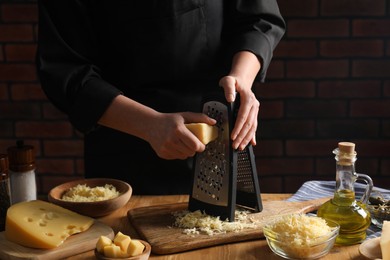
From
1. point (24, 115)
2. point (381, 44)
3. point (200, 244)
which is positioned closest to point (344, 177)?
point (200, 244)

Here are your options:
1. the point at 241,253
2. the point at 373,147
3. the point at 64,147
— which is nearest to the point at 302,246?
the point at 241,253

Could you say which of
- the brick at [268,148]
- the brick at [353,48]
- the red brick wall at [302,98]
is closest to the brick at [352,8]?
the red brick wall at [302,98]

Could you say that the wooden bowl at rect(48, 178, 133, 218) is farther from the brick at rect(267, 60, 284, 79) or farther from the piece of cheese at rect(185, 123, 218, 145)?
the brick at rect(267, 60, 284, 79)

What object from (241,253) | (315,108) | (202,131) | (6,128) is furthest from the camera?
(6,128)

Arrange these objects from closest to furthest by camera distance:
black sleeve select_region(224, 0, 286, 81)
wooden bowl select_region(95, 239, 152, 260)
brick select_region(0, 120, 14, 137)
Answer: wooden bowl select_region(95, 239, 152, 260) → black sleeve select_region(224, 0, 286, 81) → brick select_region(0, 120, 14, 137)

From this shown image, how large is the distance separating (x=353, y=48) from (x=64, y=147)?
4.66ft

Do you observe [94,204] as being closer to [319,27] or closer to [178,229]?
[178,229]

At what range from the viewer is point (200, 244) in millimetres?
1222

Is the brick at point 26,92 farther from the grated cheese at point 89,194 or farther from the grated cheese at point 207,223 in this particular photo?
the grated cheese at point 207,223

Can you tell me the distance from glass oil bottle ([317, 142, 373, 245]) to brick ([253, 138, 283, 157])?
4.52ft

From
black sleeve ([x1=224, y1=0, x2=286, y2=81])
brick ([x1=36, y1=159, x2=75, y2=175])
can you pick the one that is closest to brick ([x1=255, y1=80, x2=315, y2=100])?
black sleeve ([x1=224, y1=0, x2=286, y2=81])

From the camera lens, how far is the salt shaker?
136cm

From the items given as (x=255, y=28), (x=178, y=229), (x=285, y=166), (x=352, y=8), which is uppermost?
(x=352, y=8)

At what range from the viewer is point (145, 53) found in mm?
1606
